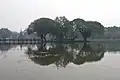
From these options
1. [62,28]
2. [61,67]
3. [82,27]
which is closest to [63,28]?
[62,28]

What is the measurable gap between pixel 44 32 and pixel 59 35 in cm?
563

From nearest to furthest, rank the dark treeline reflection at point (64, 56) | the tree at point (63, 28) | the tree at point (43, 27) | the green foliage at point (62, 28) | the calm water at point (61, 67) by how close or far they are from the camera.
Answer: the calm water at point (61, 67) → the dark treeline reflection at point (64, 56) → the tree at point (43, 27) → the green foliage at point (62, 28) → the tree at point (63, 28)

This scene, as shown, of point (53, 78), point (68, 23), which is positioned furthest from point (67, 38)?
point (53, 78)

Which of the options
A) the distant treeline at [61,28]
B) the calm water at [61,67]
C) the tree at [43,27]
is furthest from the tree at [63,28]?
the calm water at [61,67]

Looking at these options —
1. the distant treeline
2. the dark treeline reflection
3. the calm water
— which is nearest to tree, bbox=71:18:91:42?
the distant treeline

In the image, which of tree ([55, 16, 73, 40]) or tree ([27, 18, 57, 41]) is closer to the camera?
tree ([27, 18, 57, 41])

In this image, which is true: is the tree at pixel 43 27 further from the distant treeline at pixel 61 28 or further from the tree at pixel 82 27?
the tree at pixel 82 27

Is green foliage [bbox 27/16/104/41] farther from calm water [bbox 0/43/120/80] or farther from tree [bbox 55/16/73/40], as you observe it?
calm water [bbox 0/43/120/80]

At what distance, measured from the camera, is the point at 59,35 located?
6106 cm

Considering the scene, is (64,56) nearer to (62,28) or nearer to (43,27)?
(43,27)

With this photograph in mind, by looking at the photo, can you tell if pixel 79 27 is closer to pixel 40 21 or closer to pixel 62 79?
pixel 40 21

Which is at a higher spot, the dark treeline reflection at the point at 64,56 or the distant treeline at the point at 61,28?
the distant treeline at the point at 61,28

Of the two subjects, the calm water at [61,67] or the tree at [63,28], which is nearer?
the calm water at [61,67]

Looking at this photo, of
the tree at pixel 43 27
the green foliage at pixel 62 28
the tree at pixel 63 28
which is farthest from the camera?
the tree at pixel 63 28
